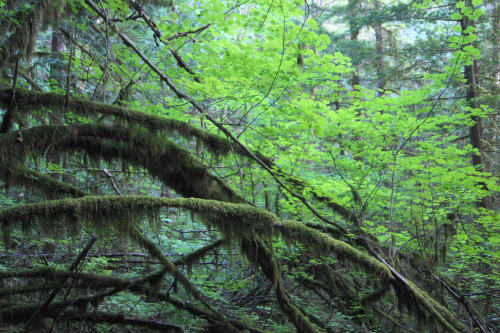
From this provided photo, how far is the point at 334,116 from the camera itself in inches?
259

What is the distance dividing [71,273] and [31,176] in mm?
1318

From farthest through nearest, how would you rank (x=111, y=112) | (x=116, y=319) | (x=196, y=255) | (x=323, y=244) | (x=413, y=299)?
(x=196, y=255) < (x=116, y=319) < (x=111, y=112) < (x=413, y=299) < (x=323, y=244)

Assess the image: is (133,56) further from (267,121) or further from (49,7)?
(267,121)

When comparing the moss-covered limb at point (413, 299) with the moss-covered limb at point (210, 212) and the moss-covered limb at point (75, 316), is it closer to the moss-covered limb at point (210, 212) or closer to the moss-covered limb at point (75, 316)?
the moss-covered limb at point (210, 212)

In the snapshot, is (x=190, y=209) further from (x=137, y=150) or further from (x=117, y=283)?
(x=117, y=283)

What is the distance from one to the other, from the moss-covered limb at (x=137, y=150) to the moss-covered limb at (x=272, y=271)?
707 millimetres

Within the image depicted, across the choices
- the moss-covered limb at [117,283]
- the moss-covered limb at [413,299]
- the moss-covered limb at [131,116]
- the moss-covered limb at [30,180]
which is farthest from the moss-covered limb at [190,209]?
the moss-covered limb at [117,283]

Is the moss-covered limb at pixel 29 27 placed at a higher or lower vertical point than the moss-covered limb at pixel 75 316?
higher

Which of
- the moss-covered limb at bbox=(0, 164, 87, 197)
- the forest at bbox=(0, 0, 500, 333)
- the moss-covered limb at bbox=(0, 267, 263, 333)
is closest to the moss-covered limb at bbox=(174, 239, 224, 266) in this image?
the forest at bbox=(0, 0, 500, 333)

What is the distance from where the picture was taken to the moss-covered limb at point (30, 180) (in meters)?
3.59

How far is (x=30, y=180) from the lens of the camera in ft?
12.7

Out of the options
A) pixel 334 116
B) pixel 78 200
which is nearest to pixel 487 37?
pixel 334 116

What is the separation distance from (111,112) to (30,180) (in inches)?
46.3

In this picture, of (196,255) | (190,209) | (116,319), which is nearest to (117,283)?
(116,319)
